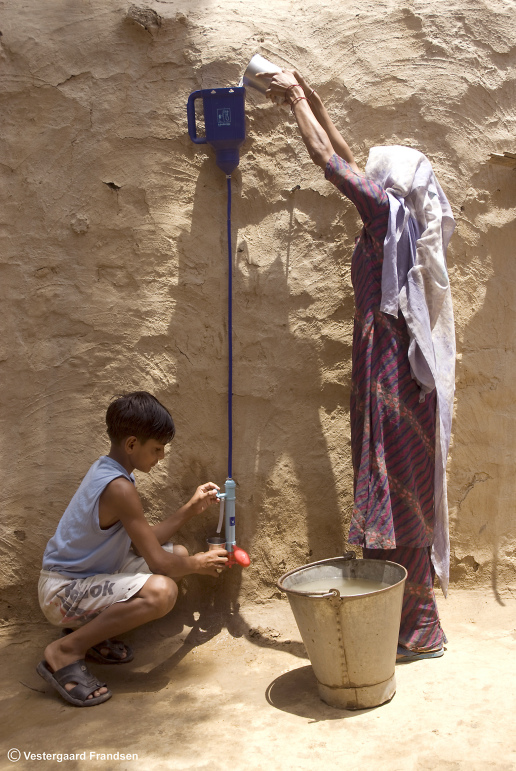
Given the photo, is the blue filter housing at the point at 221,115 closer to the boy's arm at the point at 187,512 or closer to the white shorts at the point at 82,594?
the boy's arm at the point at 187,512

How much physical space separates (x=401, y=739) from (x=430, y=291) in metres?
1.35

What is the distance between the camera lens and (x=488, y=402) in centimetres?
287

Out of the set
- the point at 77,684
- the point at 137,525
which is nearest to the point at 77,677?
the point at 77,684

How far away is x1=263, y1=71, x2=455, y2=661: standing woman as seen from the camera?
2305 millimetres

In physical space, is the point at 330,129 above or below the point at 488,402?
above

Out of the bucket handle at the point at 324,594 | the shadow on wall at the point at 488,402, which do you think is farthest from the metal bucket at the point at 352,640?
the shadow on wall at the point at 488,402

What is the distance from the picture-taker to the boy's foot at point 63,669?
2.18m

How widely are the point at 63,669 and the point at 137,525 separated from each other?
0.49 metres

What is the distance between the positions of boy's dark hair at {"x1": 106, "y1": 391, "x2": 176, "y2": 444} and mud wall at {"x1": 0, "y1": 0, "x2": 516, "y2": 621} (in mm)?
294

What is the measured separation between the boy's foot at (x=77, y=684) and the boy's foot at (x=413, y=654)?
0.94m

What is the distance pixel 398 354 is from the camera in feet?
7.74

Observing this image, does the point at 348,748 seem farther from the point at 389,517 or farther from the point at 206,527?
the point at 206,527

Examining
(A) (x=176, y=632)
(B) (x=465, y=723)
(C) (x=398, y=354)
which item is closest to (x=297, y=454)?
(C) (x=398, y=354)

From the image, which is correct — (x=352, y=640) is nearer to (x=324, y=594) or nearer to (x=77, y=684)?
(x=324, y=594)
